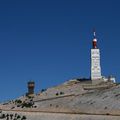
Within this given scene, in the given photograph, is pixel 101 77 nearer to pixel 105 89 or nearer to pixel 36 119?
pixel 105 89

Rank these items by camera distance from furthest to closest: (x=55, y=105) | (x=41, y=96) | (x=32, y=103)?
(x=41, y=96) → (x=32, y=103) → (x=55, y=105)


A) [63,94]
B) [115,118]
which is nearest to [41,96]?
[63,94]

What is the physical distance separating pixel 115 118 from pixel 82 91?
3897 centimetres

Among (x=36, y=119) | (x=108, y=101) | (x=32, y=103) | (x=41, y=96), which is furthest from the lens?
(x=41, y=96)

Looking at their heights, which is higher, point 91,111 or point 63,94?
point 63,94

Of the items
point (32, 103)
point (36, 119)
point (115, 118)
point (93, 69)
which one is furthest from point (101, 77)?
point (115, 118)

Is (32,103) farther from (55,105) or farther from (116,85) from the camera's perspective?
(116,85)

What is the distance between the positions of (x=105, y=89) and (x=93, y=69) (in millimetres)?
14347

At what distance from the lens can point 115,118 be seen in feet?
270

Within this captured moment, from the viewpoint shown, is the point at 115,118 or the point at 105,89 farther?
the point at 105,89

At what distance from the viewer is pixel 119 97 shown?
102 meters

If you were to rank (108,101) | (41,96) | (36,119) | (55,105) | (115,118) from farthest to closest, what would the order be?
(41,96) < (55,105) < (108,101) < (36,119) < (115,118)

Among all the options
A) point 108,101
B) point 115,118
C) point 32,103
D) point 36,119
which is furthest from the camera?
point 32,103

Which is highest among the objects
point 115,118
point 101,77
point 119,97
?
point 101,77
